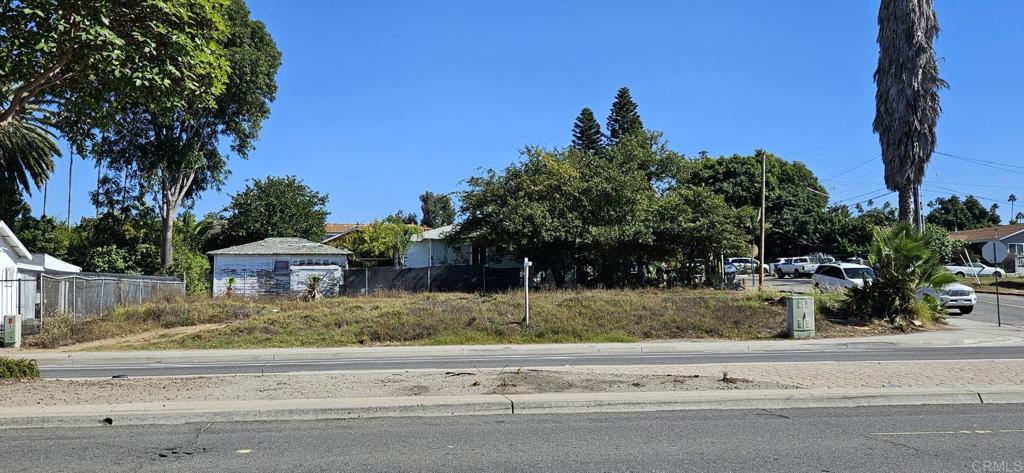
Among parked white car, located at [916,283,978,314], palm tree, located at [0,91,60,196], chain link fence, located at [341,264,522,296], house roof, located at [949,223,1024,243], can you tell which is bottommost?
parked white car, located at [916,283,978,314]

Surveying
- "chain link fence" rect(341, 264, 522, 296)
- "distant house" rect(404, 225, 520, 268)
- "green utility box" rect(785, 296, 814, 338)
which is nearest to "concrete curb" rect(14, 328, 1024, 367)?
"green utility box" rect(785, 296, 814, 338)

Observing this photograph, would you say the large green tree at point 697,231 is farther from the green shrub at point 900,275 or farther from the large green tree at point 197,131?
the large green tree at point 197,131

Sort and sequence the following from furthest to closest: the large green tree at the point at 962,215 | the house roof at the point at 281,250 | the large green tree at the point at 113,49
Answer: the large green tree at the point at 962,215 → the house roof at the point at 281,250 → the large green tree at the point at 113,49

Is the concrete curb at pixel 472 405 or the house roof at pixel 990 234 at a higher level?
the house roof at pixel 990 234

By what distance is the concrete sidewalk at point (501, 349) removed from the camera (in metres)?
17.9

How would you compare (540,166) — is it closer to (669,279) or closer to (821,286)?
(669,279)

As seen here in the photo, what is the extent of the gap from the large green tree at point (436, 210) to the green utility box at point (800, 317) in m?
98.2

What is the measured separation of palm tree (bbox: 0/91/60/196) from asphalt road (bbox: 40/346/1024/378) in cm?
2874

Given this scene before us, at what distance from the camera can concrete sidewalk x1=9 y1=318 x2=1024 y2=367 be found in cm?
1786

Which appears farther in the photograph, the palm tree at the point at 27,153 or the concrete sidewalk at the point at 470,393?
the palm tree at the point at 27,153

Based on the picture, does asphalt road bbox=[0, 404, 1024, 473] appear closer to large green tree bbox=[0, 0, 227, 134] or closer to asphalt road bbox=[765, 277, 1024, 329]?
large green tree bbox=[0, 0, 227, 134]

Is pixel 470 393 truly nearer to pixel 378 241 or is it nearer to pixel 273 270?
pixel 273 270

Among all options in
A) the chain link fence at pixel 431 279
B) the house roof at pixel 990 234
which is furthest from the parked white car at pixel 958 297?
the house roof at pixel 990 234

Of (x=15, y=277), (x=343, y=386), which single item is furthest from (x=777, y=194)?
(x=343, y=386)
